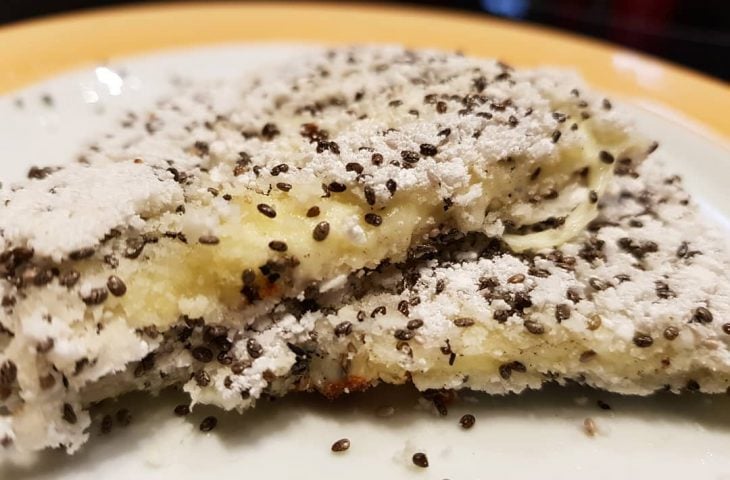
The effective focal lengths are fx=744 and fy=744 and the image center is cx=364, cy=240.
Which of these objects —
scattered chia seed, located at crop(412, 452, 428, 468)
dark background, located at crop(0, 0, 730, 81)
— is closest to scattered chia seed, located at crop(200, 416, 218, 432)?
scattered chia seed, located at crop(412, 452, 428, 468)

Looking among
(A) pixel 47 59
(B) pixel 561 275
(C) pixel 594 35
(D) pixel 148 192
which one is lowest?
(C) pixel 594 35

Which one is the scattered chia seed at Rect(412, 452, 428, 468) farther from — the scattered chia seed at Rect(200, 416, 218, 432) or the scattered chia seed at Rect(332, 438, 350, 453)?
the scattered chia seed at Rect(200, 416, 218, 432)

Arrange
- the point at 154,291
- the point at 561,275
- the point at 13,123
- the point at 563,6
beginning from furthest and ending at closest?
the point at 563,6 < the point at 13,123 < the point at 561,275 < the point at 154,291

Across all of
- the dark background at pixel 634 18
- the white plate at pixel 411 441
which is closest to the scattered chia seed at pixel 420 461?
the white plate at pixel 411 441

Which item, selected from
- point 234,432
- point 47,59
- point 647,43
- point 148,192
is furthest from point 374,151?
point 647,43

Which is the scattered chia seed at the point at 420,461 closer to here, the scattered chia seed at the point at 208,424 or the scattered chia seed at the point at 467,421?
the scattered chia seed at the point at 467,421

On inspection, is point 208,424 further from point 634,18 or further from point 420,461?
point 634,18

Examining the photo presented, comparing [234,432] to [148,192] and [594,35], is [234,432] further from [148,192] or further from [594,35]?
[594,35]
